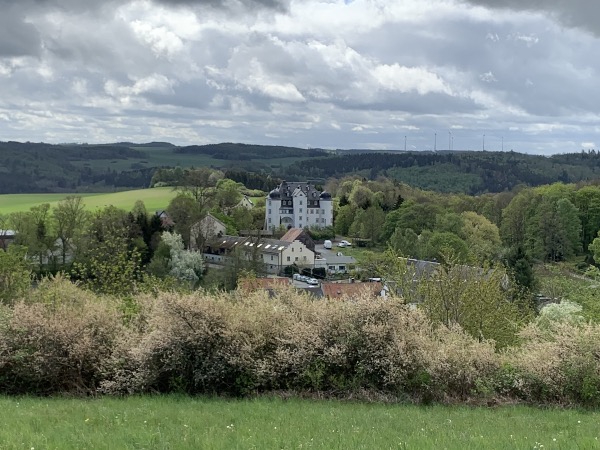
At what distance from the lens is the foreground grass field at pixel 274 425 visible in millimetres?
8398

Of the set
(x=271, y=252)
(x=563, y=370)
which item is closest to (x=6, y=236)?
(x=271, y=252)

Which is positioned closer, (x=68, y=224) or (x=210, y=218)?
(x=68, y=224)

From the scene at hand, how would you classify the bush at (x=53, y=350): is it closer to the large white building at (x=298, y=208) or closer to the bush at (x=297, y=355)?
the bush at (x=297, y=355)

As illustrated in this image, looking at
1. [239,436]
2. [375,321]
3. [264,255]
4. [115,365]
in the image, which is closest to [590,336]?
[375,321]

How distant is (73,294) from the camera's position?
19500mm

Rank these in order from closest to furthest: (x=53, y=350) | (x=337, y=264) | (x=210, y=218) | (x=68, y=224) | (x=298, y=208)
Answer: (x=53, y=350) → (x=68, y=224) → (x=337, y=264) → (x=210, y=218) → (x=298, y=208)

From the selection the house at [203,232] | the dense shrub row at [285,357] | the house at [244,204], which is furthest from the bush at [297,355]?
the house at [244,204]

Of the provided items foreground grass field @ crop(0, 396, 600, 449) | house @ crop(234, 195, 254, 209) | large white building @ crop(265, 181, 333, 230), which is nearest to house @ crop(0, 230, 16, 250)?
house @ crop(234, 195, 254, 209)

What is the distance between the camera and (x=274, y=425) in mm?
9953

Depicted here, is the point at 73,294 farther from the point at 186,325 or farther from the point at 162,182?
the point at 162,182

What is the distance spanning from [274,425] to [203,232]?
70.2 metres

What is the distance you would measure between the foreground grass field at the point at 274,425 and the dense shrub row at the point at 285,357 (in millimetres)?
809

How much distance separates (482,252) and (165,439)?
55.8m

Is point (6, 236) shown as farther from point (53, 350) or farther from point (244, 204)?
point (53, 350)
